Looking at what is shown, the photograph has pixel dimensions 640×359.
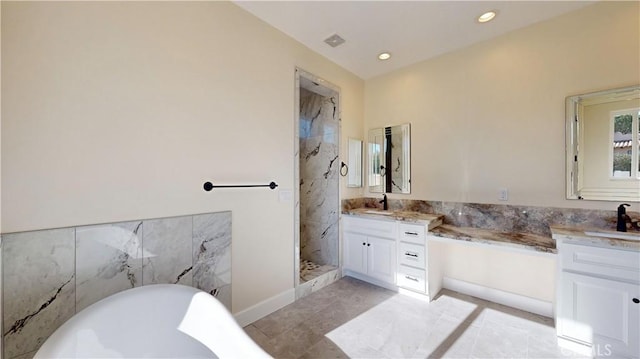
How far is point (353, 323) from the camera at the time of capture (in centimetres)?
211

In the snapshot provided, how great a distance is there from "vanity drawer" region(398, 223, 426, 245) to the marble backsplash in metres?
0.50

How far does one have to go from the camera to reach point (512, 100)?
2.40 meters

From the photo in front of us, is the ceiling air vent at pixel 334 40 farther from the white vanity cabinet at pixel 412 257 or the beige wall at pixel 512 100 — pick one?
the white vanity cabinet at pixel 412 257

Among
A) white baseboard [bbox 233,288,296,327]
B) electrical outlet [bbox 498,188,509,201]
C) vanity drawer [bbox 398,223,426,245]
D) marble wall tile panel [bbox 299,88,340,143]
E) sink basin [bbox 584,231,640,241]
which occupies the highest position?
marble wall tile panel [bbox 299,88,340,143]

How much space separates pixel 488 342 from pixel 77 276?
278 centimetres

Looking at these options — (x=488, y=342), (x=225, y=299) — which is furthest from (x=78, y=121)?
(x=488, y=342)

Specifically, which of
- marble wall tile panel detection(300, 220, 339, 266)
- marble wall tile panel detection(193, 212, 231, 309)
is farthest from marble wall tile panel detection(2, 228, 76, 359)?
marble wall tile panel detection(300, 220, 339, 266)

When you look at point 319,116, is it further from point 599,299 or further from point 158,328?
point 599,299

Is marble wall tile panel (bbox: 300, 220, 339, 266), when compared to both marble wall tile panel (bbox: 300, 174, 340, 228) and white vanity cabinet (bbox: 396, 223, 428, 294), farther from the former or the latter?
white vanity cabinet (bbox: 396, 223, 428, 294)

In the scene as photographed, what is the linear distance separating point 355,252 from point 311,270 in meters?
0.61

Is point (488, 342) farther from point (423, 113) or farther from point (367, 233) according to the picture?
point (423, 113)

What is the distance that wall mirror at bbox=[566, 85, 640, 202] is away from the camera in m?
1.90

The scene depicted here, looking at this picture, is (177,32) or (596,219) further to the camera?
(596,219)

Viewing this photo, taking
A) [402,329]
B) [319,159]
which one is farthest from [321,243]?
[402,329]
